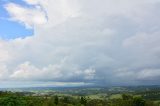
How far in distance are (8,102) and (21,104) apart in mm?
8279

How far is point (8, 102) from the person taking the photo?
605 feet

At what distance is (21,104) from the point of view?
18825 centimetres
